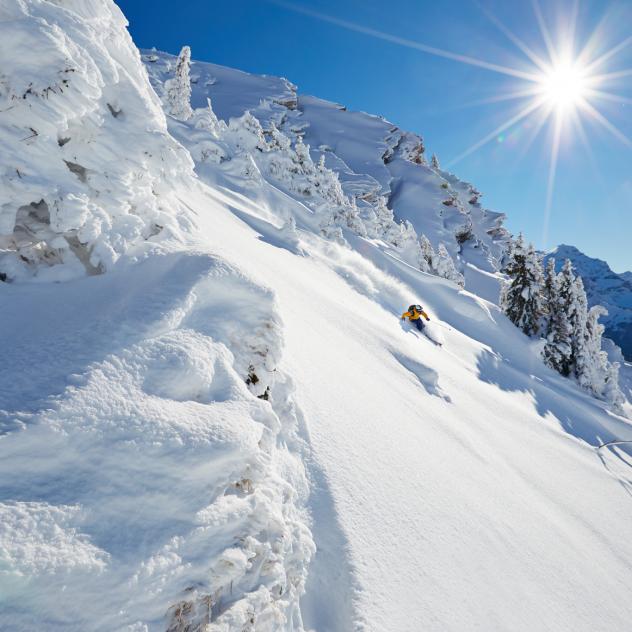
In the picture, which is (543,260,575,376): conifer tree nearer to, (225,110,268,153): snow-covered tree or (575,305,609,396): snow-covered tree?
(575,305,609,396): snow-covered tree

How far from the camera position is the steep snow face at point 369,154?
63625mm

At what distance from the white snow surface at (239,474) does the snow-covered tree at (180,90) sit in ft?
119

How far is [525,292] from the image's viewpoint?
24.0 meters

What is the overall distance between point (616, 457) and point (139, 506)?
1172cm

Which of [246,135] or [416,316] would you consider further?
[246,135]

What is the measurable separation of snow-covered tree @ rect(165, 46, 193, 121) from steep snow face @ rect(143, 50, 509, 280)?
89.3ft

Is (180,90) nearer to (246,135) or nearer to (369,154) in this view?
(246,135)

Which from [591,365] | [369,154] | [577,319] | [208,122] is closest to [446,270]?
[577,319]

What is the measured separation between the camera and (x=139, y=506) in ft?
5.78

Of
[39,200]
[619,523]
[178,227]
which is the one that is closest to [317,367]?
[178,227]

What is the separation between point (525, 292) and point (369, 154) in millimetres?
60998

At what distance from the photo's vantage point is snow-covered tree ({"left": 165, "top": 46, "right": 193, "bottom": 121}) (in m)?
34.8

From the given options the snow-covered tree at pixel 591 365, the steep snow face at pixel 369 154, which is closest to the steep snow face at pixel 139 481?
the snow-covered tree at pixel 591 365

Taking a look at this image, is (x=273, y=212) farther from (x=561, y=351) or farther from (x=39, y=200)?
(x=561, y=351)
